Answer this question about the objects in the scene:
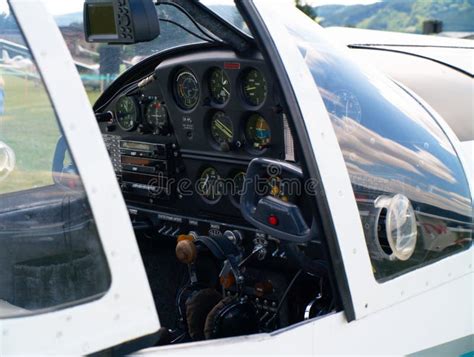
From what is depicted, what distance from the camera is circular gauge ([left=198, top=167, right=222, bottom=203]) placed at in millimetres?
2688

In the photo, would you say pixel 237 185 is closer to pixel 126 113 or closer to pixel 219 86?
pixel 219 86

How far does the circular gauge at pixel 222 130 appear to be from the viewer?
104 inches

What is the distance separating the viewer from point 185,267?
2.86 metres

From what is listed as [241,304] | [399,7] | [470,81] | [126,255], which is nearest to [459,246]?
[241,304]

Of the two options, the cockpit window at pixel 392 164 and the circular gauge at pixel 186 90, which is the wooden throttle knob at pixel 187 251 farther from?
the cockpit window at pixel 392 164

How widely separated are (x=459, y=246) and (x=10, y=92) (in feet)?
4.52

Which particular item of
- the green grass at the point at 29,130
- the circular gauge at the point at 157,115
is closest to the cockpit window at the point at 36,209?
the green grass at the point at 29,130

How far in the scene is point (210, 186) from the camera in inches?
108

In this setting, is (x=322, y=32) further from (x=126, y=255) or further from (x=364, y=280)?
(x=126, y=255)

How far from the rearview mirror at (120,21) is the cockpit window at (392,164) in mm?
415

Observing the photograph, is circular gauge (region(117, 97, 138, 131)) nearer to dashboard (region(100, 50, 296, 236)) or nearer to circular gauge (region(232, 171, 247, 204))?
dashboard (region(100, 50, 296, 236))

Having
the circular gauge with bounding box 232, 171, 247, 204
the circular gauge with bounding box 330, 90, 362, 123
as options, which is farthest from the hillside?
the circular gauge with bounding box 330, 90, 362, 123

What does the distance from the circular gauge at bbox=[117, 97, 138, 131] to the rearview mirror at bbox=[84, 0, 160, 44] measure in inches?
39.6

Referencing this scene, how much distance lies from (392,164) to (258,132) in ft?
2.41
